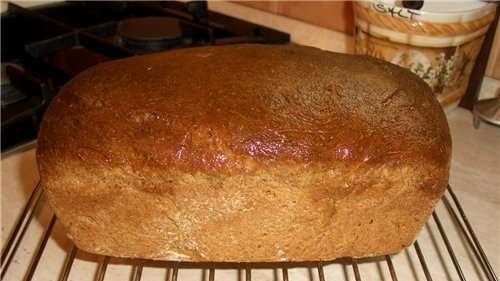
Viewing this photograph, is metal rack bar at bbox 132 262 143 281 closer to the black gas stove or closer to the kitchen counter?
the kitchen counter

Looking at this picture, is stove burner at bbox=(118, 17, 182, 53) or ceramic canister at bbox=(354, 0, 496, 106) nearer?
ceramic canister at bbox=(354, 0, 496, 106)

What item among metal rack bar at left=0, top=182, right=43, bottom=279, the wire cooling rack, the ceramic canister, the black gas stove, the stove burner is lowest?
the wire cooling rack

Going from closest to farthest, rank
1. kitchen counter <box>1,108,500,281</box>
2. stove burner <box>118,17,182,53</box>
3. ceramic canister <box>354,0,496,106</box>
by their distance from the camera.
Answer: kitchen counter <box>1,108,500,281</box> → ceramic canister <box>354,0,496,106</box> → stove burner <box>118,17,182,53</box>

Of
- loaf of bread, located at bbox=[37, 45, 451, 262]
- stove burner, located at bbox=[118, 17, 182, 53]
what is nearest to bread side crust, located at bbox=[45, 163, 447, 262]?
loaf of bread, located at bbox=[37, 45, 451, 262]

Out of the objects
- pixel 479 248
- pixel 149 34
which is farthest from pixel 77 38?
pixel 479 248

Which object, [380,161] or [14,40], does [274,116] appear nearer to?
[380,161]

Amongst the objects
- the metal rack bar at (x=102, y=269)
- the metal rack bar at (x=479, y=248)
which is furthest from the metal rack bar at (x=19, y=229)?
the metal rack bar at (x=479, y=248)

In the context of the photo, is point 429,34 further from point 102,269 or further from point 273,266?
point 102,269
